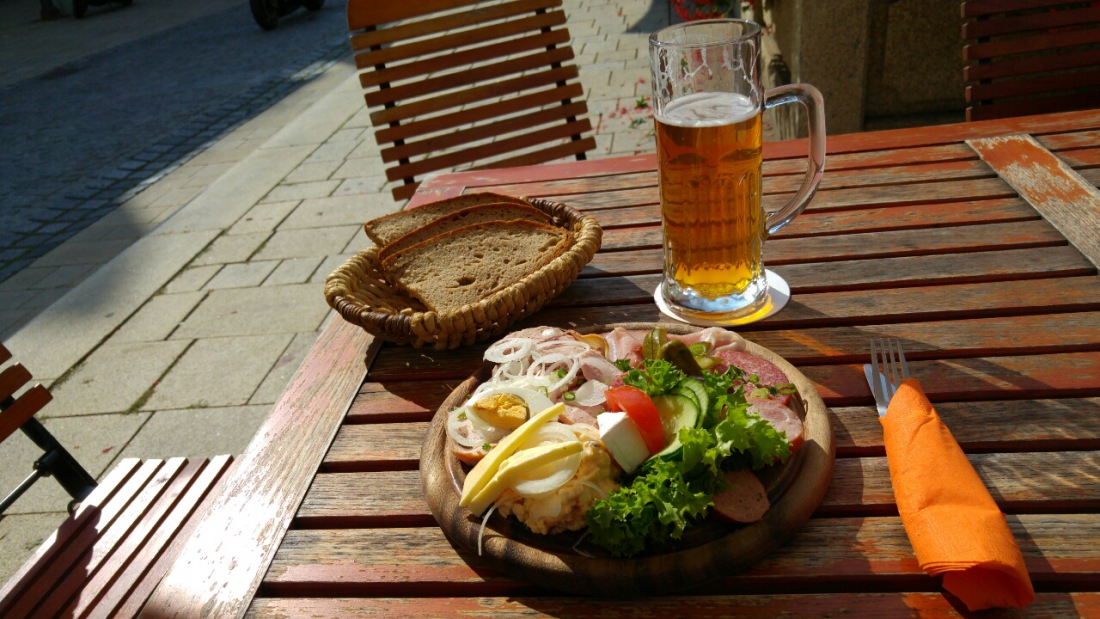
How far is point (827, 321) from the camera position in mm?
1465

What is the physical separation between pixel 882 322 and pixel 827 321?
→ 0.09 meters

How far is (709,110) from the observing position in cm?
138

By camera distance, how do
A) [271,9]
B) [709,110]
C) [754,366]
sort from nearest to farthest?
[754,366], [709,110], [271,9]

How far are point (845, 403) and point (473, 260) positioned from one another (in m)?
0.85

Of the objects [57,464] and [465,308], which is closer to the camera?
[465,308]

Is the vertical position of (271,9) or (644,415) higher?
(644,415)

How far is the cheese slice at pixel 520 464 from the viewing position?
0.96 m

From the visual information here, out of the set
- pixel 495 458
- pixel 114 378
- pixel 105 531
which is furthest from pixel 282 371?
pixel 495 458

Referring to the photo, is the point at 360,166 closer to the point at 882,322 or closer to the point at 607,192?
the point at 607,192

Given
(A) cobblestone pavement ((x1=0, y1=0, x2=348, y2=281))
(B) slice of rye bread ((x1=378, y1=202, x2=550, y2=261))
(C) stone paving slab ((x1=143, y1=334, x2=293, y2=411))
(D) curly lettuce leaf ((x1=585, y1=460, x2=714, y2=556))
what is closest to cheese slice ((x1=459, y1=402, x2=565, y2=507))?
(D) curly lettuce leaf ((x1=585, y1=460, x2=714, y2=556))

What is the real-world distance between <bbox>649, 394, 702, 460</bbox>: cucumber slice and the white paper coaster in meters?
0.44

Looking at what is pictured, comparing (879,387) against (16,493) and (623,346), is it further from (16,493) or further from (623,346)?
(16,493)

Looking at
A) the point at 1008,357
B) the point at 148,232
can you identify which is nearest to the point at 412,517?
the point at 1008,357

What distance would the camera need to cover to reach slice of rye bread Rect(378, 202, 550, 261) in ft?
6.17
